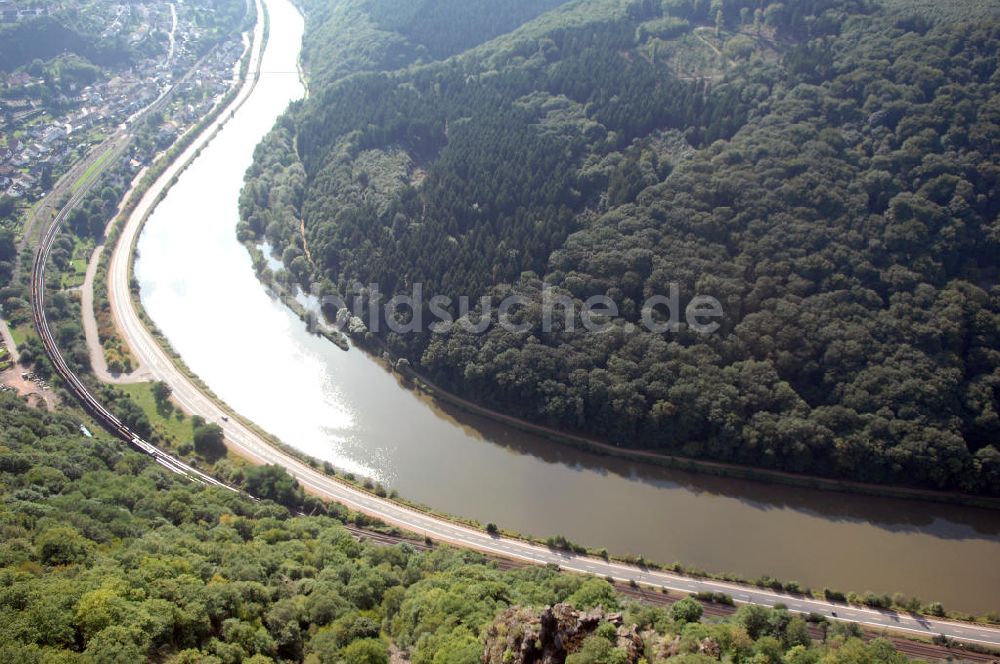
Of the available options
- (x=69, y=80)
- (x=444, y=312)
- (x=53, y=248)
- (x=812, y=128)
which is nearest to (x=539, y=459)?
(x=444, y=312)

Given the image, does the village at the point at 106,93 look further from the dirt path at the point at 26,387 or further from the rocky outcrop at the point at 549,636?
the rocky outcrop at the point at 549,636

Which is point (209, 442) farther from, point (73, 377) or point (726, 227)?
point (726, 227)

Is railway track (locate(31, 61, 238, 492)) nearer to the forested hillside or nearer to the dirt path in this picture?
the dirt path

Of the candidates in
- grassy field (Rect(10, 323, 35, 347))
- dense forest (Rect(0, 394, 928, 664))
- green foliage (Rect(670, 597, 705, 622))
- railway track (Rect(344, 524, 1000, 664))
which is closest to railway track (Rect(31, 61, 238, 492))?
grassy field (Rect(10, 323, 35, 347))

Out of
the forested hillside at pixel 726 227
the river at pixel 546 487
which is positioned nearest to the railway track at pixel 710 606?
the river at pixel 546 487

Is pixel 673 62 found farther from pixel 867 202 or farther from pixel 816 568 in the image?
pixel 816 568

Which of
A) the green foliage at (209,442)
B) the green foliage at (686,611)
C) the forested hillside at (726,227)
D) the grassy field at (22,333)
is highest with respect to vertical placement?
the forested hillside at (726,227)
